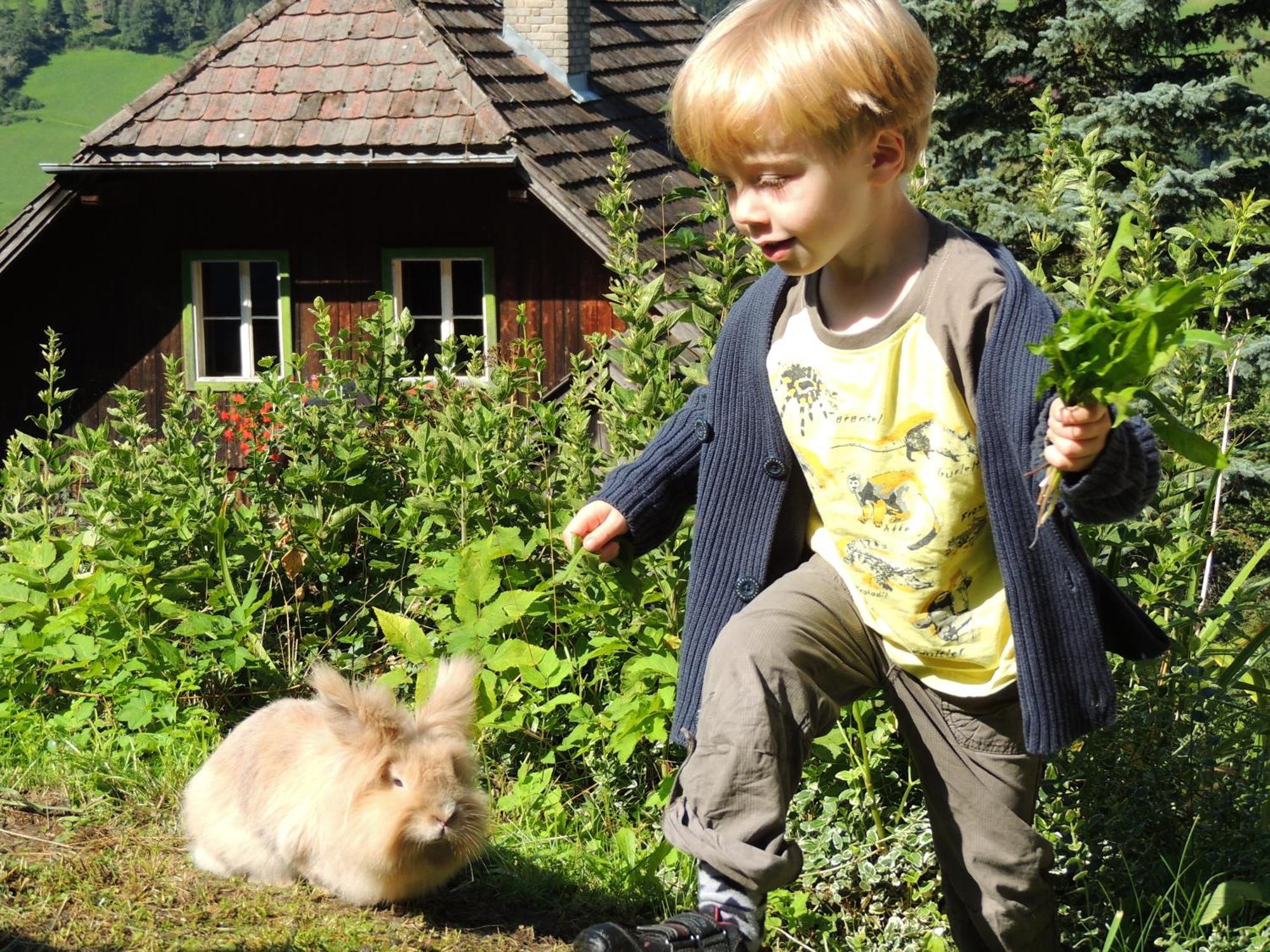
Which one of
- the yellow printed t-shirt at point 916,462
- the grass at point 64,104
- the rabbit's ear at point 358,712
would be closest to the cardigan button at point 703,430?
the yellow printed t-shirt at point 916,462

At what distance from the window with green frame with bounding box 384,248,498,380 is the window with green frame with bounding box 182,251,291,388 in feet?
4.39

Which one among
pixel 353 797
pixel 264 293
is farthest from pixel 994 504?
pixel 264 293

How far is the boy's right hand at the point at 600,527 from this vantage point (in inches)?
111

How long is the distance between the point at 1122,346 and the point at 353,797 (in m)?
1.90

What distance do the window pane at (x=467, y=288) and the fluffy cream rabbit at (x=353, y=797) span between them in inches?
502

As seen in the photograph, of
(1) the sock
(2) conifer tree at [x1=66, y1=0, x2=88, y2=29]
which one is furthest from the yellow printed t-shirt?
(2) conifer tree at [x1=66, y1=0, x2=88, y2=29]

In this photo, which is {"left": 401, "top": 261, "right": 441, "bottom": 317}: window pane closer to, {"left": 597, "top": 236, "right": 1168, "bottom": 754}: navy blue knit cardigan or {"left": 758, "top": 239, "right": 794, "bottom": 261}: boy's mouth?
{"left": 597, "top": 236, "right": 1168, "bottom": 754}: navy blue knit cardigan

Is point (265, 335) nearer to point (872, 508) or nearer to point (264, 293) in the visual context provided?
point (264, 293)

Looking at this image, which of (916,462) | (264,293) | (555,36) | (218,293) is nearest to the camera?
(916,462)

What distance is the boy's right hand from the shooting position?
2816mm

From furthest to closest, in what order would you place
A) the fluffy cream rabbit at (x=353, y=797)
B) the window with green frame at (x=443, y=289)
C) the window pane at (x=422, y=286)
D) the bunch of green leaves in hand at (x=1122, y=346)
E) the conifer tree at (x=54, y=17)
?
the conifer tree at (x=54, y=17) < the window pane at (x=422, y=286) < the window with green frame at (x=443, y=289) < the fluffy cream rabbit at (x=353, y=797) < the bunch of green leaves in hand at (x=1122, y=346)

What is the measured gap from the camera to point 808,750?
2572 millimetres

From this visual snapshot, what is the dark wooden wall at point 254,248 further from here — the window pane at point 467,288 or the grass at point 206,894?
the grass at point 206,894

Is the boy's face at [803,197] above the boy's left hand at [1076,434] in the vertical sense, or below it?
above
